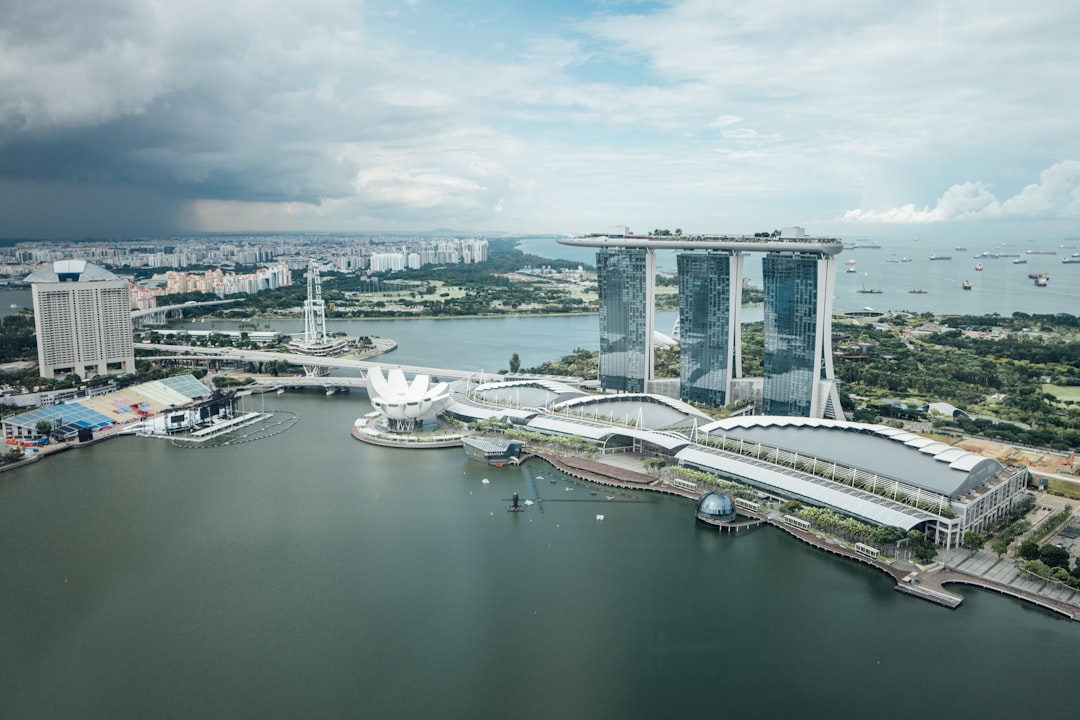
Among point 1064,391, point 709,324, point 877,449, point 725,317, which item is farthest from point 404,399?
point 1064,391

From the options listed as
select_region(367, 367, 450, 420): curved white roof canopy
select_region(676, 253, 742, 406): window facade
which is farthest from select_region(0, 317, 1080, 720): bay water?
select_region(676, 253, 742, 406): window facade

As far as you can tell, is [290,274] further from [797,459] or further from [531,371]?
[797,459]

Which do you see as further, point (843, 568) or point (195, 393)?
point (195, 393)

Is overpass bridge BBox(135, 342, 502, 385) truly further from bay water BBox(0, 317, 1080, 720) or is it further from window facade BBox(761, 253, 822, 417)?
bay water BBox(0, 317, 1080, 720)

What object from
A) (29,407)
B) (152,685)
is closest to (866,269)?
(29,407)

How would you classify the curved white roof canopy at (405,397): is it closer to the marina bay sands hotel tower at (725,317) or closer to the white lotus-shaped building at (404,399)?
the white lotus-shaped building at (404,399)

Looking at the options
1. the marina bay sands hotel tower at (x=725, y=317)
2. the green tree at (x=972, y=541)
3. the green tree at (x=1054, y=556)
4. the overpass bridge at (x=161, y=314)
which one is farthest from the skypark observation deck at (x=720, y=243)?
the overpass bridge at (x=161, y=314)

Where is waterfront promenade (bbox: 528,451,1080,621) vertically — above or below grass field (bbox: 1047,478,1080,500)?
below
